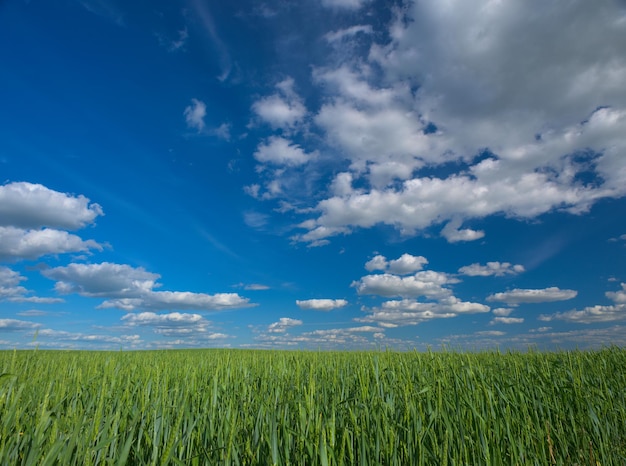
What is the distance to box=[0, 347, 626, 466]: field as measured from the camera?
3174mm

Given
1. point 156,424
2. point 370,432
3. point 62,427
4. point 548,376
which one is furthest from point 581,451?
point 62,427

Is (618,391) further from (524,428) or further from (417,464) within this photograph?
(417,464)

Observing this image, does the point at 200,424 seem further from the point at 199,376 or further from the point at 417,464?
the point at 199,376

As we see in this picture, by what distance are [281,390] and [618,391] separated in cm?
632

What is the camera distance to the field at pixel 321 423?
3174 mm

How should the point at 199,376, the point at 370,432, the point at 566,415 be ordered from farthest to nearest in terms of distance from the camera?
the point at 199,376 → the point at 566,415 → the point at 370,432

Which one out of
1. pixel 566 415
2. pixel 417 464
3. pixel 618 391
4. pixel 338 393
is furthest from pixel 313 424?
pixel 618 391

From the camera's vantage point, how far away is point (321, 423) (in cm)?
335

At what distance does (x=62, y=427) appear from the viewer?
167 inches

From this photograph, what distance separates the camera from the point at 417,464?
345 centimetres

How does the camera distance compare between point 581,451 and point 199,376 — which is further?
point 199,376

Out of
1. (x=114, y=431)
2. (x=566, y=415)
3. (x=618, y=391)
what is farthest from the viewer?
(x=618, y=391)

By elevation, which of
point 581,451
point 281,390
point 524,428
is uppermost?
point 281,390

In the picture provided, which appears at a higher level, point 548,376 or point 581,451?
point 548,376
